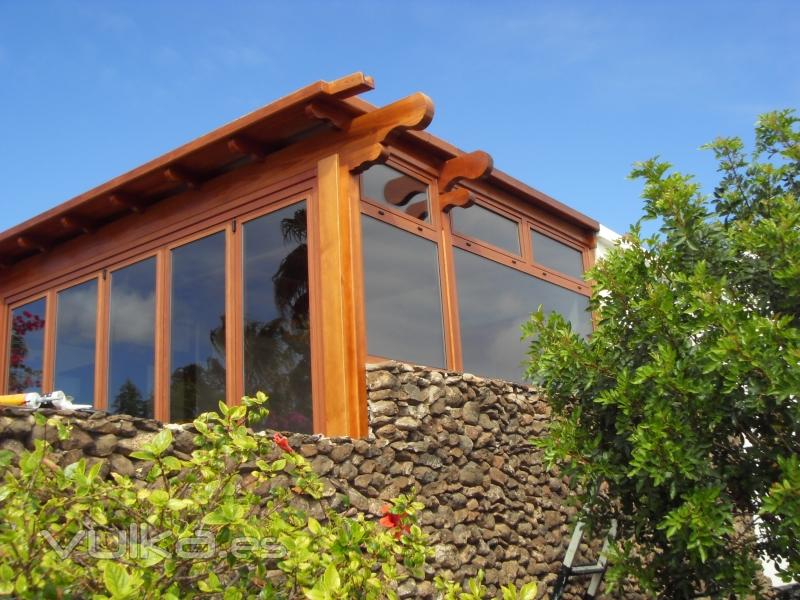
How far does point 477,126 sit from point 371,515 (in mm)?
8455

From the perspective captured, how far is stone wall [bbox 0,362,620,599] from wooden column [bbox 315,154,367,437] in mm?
175

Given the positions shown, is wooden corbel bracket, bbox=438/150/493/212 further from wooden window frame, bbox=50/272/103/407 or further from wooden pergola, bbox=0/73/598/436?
wooden window frame, bbox=50/272/103/407

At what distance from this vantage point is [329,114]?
7.18 m

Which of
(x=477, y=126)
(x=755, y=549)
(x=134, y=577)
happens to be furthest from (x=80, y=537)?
(x=477, y=126)

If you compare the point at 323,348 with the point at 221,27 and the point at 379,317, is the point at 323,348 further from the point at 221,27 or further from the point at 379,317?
the point at 221,27

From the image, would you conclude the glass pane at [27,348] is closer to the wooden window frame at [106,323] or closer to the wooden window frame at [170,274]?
the wooden window frame at [170,274]

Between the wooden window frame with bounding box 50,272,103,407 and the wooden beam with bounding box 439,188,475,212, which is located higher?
the wooden beam with bounding box 439,188,475,212

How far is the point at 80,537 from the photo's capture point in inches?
130

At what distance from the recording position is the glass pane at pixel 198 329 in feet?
25.7

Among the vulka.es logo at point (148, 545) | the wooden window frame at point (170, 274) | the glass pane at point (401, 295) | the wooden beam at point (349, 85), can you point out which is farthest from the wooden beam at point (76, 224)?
the vulka.es logo at point (148, 545)

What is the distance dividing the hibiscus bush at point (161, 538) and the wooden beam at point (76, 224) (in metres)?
6.27

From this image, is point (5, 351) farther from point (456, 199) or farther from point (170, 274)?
point (456, 199)

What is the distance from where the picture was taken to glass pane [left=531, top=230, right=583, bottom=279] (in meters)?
9.82

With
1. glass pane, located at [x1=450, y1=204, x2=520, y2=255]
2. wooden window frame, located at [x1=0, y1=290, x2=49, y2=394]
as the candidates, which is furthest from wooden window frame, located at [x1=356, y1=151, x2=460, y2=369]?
wooden window frame, located at [x1=0, y1=290, x2=49, y2=394]
